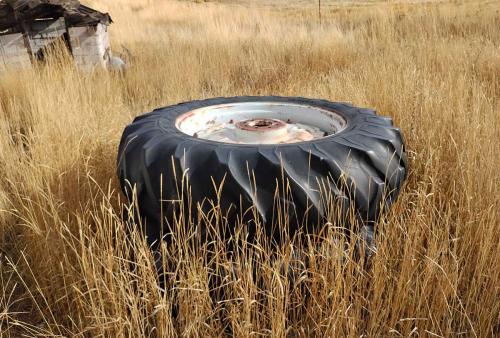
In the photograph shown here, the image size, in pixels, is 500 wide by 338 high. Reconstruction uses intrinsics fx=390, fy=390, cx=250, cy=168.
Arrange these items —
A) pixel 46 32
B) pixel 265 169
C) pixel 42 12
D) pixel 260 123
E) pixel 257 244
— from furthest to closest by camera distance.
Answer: pixel 46 32 < pixel 42 12 < pixel 260 123 < pixel 265 169 < pixel 257 244

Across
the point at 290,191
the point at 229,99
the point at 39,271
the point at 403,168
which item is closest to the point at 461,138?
the point at 403,168

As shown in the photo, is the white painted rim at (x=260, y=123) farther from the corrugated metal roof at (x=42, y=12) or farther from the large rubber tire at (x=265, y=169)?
the corrugated metal roof at (x=42, y=12)

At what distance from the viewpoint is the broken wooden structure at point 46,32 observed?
4973 millimetres

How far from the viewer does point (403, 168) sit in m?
1.60

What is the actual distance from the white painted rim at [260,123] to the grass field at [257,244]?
0.52 metres

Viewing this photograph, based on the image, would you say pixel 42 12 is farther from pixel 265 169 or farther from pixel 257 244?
pixel 257 244

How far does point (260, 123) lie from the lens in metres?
1.93

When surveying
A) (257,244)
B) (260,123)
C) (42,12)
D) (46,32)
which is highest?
(42,12)

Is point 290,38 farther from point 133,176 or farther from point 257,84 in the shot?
point 133,176

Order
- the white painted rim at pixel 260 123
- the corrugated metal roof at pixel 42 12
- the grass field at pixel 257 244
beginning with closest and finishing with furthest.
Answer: the grass field at pixel 257 244
the white painted rim at pixel 260 123
the corrugated metal roof at pixel 42 12

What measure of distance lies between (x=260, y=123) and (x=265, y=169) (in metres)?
0.67

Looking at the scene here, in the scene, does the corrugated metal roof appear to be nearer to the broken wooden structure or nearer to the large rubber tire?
the broken wooden structure

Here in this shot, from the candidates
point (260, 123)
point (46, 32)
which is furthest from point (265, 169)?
point (46, 32)

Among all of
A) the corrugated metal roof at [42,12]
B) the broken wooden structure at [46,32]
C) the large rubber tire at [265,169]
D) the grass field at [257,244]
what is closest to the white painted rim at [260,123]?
the large rubber tire at [265,169]
